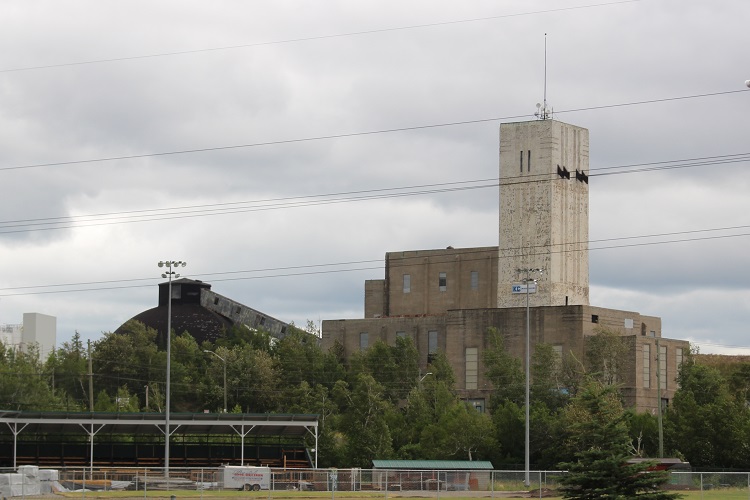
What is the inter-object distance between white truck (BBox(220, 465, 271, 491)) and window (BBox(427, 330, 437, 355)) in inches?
2588

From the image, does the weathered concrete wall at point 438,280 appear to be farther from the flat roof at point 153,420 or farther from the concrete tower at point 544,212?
the flat roof at point 153,420

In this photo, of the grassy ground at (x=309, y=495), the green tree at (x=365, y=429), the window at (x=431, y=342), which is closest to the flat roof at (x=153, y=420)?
the green tree at (x=365, y=429)

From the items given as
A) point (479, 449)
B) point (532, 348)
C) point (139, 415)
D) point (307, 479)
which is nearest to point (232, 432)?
point (139, 415)

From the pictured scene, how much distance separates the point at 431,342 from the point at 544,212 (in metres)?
17.3

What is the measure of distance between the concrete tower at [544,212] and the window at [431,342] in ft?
24.7

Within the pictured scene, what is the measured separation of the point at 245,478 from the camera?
71375 mm

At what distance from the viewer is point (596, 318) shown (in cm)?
12700

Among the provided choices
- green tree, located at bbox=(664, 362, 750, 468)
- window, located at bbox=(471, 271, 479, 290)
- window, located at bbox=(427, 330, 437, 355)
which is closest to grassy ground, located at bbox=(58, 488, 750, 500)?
green tree, located at bbox=(664, 362, 750, 468)

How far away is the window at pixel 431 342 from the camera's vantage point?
13688cm

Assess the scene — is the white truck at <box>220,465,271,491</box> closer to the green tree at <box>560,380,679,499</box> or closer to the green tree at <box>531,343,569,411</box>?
the green tree at <box>560,380,679,499</box>

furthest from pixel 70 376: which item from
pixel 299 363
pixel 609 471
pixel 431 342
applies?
pixel 609 471

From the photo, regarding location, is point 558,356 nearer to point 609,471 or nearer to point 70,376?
point 70,376

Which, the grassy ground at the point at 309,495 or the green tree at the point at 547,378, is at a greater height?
the green tree at the point at 547,378

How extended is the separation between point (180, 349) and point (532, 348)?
1394 inches
